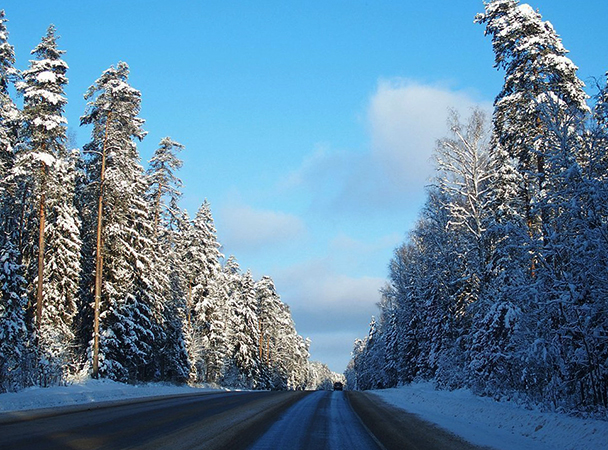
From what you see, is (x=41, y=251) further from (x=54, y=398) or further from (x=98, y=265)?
(x=54, y=398)

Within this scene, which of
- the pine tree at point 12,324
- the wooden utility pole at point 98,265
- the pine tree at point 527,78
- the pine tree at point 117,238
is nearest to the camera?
the pine tree at point 527,78

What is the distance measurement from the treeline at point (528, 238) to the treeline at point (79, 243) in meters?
18.7

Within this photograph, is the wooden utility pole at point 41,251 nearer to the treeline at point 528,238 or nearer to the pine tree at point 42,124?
the pine tree at point 42,124

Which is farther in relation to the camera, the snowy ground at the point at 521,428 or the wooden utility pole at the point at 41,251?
the wooden utility pole at the point at 41,251

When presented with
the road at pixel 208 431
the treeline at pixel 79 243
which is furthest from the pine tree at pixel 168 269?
the road at pixel 208 431

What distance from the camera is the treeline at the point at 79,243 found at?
25.5 meters

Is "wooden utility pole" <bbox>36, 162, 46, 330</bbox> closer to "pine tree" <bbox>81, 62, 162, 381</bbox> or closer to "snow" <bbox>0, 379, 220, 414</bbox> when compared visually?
"pine tree" <bbox>81, 62, 162, 381</bbox>

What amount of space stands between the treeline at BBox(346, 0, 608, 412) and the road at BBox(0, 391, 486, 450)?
423cm

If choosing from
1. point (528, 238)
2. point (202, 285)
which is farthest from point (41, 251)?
point (528, 238)

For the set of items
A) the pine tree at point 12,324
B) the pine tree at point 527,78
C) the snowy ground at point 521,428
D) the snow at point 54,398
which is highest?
the pine tree at point 527,78

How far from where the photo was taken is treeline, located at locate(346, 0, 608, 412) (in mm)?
12102

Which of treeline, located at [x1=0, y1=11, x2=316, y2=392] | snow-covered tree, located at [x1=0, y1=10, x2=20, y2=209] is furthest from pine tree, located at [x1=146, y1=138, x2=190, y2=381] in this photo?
snow-covered tree, located at [x1=0, y1=10, x2=20, y2=209]

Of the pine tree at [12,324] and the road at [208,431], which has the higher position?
the pine tree at [12,324]

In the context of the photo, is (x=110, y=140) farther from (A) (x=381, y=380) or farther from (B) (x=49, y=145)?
(A) (x=381, y=380)
